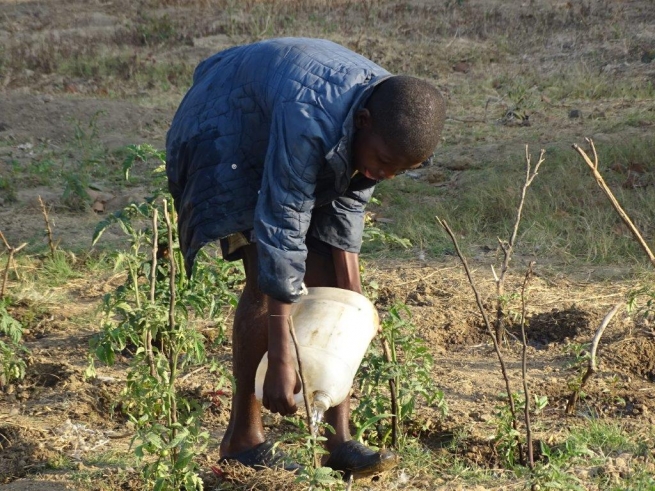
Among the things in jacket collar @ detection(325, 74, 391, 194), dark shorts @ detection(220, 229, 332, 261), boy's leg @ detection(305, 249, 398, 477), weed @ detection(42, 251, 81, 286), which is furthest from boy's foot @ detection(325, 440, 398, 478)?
weed @ detection(42, 251, 81, 286)

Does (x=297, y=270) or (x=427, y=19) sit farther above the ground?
(x=297, y=270)

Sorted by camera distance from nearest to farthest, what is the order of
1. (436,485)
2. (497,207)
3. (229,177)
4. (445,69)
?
(229,177) < (436,485) < (497,207) < (445,69)

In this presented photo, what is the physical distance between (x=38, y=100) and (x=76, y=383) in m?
5.49

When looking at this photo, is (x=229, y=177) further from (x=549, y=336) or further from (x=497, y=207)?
(x=497, y=207)

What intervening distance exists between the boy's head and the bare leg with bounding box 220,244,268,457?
0.53 meters

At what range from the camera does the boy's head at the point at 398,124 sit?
7.84ft

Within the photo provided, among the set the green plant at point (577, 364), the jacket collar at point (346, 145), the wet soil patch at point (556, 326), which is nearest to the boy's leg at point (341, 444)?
the jacket collar at point (346, 145)

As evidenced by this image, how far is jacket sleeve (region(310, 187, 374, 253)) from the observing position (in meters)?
2.89

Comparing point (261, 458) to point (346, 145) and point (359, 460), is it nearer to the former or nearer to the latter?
point (359, 460)

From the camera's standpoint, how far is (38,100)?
28.5 feet

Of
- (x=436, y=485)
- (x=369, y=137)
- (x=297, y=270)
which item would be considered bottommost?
(x=436, y=485)

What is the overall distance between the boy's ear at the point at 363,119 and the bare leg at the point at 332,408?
2.14 ft

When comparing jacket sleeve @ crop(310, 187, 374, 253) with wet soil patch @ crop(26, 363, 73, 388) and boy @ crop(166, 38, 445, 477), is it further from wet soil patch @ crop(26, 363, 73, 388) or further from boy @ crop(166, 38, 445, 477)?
wet soil patch @ crop(26, 363, 73, 388)

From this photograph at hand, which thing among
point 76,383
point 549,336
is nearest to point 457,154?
point 549,336
